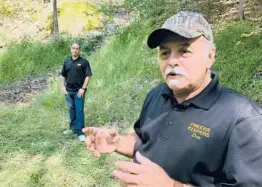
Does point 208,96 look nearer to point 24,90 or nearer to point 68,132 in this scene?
point 68,132

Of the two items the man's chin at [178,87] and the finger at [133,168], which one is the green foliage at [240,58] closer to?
the man's chin at [178,87]

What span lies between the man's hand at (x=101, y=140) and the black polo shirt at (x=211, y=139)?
0.68 feet

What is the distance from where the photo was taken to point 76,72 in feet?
21.2

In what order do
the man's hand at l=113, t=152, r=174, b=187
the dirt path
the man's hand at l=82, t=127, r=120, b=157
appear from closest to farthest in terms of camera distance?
the man's hand at l=113, t=152, r=174, b=187, the man's hand at l=82, t=127, r=120, b=157, the dirt path

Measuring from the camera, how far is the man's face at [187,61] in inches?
62.4

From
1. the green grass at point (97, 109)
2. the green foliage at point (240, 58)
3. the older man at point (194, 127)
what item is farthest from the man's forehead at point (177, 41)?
the green foliage at point (240, 58)

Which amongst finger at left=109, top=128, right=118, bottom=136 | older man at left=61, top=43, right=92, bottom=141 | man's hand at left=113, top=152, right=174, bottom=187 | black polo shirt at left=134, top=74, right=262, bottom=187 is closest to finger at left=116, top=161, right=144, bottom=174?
man's hand at left=113, top=152, right=174, bottom=187

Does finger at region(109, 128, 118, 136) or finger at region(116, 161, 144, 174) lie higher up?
finger at region(116, 161, 144, 174)

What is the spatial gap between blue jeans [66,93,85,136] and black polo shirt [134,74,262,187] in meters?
4.88

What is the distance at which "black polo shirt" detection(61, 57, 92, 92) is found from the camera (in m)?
6.46

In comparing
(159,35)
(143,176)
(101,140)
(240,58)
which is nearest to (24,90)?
(240,58)

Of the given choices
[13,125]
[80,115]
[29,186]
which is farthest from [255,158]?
[13,125]

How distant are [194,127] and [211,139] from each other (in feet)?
0.29

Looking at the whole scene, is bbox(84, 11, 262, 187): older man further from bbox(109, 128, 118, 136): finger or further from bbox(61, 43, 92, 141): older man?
bbox(61, 43, 92, 141): older man
